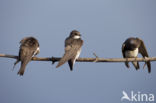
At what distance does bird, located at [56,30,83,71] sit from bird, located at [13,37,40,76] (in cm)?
60

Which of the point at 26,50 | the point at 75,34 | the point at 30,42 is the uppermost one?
the point at 75,34

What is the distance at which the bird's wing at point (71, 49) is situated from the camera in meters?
7.11

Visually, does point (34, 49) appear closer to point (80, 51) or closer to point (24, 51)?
point (24, 51)

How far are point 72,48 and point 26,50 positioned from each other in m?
0.85

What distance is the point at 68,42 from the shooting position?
317 inches

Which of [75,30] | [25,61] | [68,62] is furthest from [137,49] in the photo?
[25,61]

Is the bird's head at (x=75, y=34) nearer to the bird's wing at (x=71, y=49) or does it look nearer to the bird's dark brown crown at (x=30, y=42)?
the bird's wing at (x=71, y=49)

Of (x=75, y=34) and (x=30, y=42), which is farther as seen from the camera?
(x=75, y=34)

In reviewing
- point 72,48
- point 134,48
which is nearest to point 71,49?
point 72,48

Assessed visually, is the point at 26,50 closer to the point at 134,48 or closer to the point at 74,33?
the point at 74,33

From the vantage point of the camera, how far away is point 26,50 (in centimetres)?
779

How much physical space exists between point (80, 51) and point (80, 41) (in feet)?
0.88

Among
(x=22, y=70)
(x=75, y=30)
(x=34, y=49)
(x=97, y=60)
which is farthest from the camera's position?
(x=75, y=30)

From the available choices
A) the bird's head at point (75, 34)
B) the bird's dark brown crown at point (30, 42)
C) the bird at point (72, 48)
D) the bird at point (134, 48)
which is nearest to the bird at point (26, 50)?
the bird's dark brown crown at point (30, 42)
